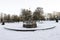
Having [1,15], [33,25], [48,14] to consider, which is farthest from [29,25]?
[48,14]

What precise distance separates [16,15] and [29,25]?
18.3 metres

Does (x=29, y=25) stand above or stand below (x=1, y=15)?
below

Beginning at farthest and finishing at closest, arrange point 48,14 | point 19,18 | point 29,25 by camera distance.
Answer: point 48,14, point 19,18, point 29,25

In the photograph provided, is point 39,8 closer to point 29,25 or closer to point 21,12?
point 21,12

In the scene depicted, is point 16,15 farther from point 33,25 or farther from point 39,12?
point 33,25

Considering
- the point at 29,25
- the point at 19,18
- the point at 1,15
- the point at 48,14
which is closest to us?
the point at 29,25

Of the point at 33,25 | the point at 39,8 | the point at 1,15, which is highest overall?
the point at 39,8

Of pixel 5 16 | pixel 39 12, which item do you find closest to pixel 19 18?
pixel 5 16

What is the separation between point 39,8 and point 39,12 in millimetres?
1164

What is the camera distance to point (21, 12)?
28.0 meters

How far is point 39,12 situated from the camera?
28516mm

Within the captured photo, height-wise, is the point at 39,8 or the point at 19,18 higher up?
the point at 39,8

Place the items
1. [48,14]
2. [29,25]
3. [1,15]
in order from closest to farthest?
1. [29,25]
2. [1,15]
3. [48,14]

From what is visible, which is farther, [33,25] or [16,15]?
[16,15]
